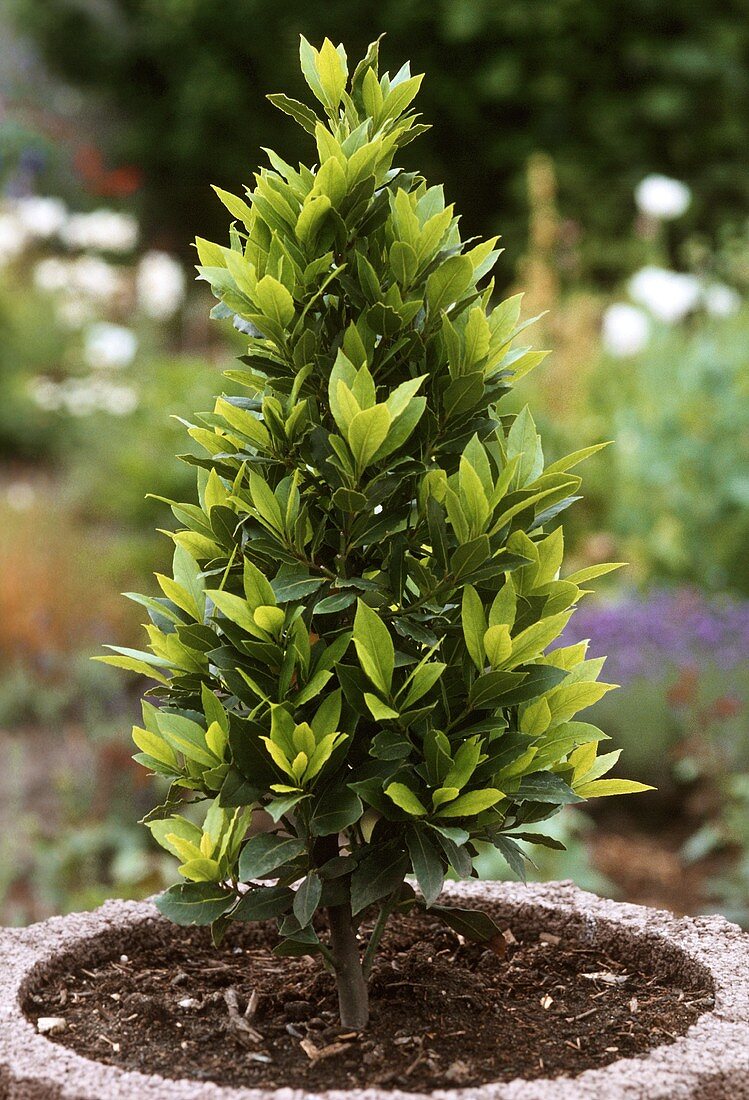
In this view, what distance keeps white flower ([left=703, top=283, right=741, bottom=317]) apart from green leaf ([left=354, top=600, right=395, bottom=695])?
607cm

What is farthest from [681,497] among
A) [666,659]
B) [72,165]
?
[72,165]

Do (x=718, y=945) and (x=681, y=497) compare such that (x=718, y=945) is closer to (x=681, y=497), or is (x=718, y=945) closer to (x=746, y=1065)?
(x=746, y=1065)

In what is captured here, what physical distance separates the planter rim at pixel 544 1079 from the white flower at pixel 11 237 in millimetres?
12371

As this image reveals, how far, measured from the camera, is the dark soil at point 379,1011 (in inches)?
58.9

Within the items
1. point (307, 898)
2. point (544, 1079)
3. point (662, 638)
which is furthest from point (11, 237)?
point (544, 1079)

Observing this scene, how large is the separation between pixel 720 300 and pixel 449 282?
6013 millimetres

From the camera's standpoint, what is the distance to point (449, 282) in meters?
1.59

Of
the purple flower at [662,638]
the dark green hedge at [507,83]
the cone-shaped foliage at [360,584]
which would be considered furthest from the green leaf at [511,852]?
the dark green hedge at [507,83]

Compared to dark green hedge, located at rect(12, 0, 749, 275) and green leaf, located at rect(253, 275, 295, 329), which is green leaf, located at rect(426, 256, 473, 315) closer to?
green leaf, located at rect(253, 275, 295, 329)

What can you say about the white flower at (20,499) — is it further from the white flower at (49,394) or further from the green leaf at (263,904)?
the green leaf at (263,904)

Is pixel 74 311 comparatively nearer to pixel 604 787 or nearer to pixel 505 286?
pixel 505 286

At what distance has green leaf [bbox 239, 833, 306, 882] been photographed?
1.47 metres

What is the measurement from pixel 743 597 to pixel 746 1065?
4890 mm

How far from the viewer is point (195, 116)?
53.9 feet
